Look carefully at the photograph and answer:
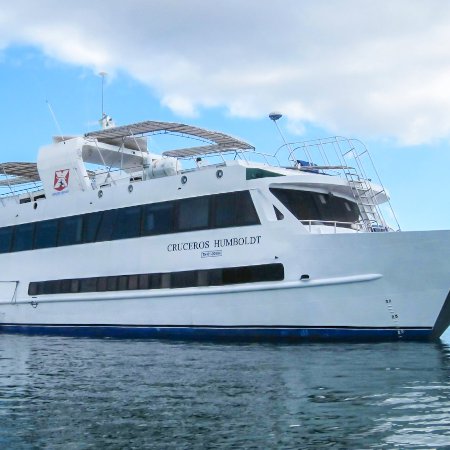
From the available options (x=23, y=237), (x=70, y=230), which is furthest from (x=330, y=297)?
(x=23, y=237)

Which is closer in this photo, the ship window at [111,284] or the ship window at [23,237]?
the ship window at [111,284]

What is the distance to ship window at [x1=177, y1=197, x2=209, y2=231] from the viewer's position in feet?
52.6

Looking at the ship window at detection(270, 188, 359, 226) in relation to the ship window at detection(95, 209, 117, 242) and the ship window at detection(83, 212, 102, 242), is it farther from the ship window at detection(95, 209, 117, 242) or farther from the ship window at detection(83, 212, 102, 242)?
the ship window at detection(83, 212, 102, 242)

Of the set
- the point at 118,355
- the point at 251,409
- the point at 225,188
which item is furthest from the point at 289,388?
the point at 225,188

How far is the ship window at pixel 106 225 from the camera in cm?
1806

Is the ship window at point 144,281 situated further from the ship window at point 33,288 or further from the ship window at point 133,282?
the ship window at point 33,288

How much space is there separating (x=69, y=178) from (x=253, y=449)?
615 inches

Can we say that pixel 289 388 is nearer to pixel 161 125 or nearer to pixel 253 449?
pixel 253 449

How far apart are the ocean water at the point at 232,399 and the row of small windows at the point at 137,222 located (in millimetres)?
4143

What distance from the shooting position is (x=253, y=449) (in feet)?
18.2

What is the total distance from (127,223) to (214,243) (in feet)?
10.9

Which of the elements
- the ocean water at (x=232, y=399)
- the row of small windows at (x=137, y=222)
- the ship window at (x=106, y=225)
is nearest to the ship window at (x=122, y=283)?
the row of small windows at (x=137, y=222)

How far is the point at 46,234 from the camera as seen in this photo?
19969 millimetres

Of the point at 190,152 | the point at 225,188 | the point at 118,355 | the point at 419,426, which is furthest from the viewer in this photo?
the point at 190,152
